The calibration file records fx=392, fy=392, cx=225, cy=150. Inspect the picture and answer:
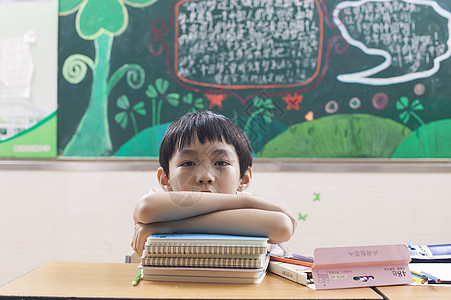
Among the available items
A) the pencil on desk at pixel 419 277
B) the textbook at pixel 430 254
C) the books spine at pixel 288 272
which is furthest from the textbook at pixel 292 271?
the textbook at pixel 430 254

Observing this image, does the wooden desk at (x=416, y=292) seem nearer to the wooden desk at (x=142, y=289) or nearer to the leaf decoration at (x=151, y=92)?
the wooden desk at (x=142, y=289)

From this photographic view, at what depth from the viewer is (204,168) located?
1.11m

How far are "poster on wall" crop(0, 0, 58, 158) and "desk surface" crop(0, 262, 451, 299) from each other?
1.79m

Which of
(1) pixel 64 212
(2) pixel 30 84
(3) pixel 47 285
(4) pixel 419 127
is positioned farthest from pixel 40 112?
(4) pixel 419 127

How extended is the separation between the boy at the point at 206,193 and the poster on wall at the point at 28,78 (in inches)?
58.9

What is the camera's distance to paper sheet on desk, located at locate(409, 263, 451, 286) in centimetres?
84

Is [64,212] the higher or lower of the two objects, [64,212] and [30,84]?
the lower

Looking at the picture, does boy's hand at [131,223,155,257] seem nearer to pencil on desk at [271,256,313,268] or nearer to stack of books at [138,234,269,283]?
stack of books at [138,234,269,283]

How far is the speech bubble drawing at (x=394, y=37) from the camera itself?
2.22 m

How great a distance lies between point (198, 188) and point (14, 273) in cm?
190

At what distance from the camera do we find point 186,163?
1.12 m

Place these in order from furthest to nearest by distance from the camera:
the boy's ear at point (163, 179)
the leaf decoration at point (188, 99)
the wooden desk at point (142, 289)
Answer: the leaf decoration at point (188, 99)
the boy's ear at point (163, 179)
the wooden desk at point (142, 289)

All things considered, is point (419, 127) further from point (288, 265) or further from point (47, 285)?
point (47, 285)

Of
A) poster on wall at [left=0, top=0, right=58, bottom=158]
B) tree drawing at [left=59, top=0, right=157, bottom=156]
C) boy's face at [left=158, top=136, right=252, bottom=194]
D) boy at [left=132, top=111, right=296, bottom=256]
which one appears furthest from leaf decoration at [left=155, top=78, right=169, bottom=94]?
boy's face at [left=158, top=136, right=252, bottom=194]
